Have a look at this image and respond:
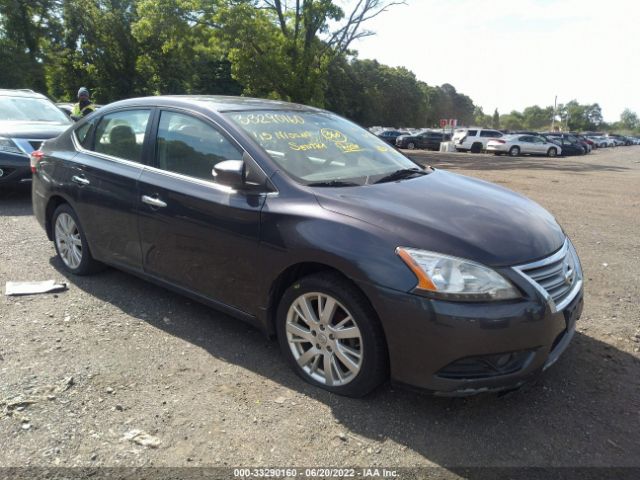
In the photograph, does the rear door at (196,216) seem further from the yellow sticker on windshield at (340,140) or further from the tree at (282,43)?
the tree at (282,43)

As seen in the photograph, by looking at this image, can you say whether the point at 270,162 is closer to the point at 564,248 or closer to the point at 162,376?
the point at 162,376

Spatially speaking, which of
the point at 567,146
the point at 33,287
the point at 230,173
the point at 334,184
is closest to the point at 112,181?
the point at 33,287

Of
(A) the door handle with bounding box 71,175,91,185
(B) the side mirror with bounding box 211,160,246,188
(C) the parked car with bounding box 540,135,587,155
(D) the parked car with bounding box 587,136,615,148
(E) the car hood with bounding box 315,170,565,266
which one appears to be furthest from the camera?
(D) the parked car with bounding box 587,136,615,148

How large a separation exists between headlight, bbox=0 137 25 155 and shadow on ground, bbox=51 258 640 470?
18.4 feet

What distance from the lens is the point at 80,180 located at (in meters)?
4.44

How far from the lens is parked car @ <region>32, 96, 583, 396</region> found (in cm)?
261

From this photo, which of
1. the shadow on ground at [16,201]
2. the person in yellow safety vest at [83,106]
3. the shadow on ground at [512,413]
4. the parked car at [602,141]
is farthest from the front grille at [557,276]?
the parked car at [602,141]

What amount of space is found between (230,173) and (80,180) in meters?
1.95

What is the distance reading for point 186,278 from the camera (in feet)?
12.1

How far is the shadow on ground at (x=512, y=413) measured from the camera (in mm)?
2576

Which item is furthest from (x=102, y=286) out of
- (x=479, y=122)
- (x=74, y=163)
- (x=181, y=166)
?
(x=479, y=122)

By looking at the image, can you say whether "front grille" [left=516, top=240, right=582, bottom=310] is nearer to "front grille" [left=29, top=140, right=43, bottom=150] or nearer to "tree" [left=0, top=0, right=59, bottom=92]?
"front grille" [left=29, top=140, right=43, bottom=150]

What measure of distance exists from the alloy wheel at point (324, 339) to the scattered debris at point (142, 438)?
2.98 ft

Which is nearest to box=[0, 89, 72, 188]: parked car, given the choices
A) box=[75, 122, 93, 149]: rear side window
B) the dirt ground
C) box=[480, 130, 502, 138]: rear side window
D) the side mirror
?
box=[75, 122, 93, 149]: rear side window
